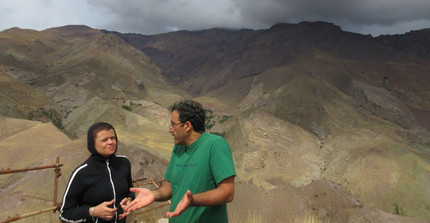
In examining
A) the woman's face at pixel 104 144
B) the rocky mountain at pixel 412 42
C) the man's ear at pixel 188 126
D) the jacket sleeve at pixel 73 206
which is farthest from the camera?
the rocky mountain at pixel 412 42

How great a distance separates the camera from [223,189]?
2.82 metres

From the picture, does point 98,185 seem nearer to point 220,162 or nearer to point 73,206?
point 73,206

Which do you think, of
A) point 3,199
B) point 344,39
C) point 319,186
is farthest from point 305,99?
point 344,39

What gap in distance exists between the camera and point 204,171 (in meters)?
2.99

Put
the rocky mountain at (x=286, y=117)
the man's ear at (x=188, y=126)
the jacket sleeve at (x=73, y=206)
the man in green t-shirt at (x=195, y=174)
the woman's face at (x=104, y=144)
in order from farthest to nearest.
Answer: the rocky mountain at (x=286, y=117), the woman's face at (x=104, y=144), the jacket sleeve at (x=73, y=206), the man's ear at (x=188, y=126), the man in green t-shirt at (x=195, y=174)

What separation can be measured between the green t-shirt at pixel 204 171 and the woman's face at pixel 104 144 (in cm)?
103

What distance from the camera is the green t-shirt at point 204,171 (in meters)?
2.91

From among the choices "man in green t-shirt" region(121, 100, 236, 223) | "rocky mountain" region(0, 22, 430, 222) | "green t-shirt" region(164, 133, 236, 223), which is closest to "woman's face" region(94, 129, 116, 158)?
"man in green t-shirt" region(121, 100, 236, 223)

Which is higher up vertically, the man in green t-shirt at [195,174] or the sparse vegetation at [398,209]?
the man in green t-shirt at [195,174]

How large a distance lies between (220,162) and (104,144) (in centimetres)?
162

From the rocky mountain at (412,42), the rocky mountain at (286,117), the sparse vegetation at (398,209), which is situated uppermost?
the rocky mountain at (412,42)

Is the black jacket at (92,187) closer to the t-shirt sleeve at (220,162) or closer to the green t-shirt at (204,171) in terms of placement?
the green t-shirt at (204,171)

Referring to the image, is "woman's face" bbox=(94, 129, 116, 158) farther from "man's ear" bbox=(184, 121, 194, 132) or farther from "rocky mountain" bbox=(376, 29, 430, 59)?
"rocky mountain" bbox=(376, 29, 430, 59)

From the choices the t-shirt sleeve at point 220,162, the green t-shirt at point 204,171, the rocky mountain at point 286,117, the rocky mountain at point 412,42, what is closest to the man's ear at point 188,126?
the green t-shirt at point 204,171
